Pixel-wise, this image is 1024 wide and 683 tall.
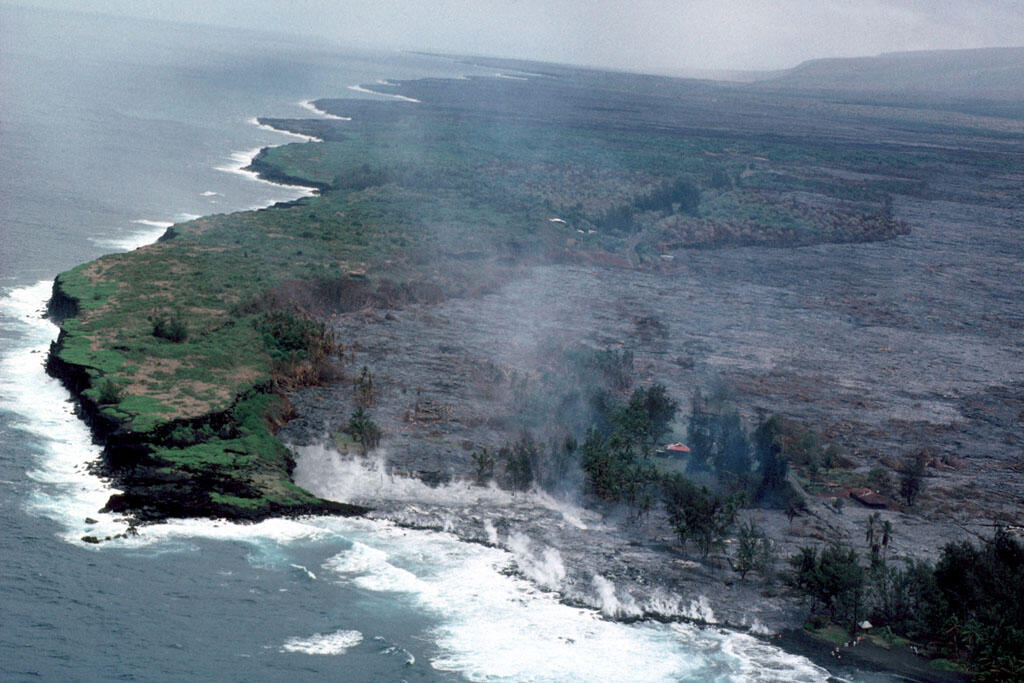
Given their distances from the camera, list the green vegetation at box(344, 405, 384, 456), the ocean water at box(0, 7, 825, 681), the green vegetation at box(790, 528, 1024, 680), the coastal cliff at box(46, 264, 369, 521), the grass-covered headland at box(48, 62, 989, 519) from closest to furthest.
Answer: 1. the ocean water at box(0, 7, 825, 681)
2. the green vegetation at box(790, 528, 1024, 680)
3. the coastal cliff at box(46, 264, 369, 521)
4. the grass-covered headland at box(48, 62, 989, 519)
5. the green vegetation at box(344, 405, 384, 456)

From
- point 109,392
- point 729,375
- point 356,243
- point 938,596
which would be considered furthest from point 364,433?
point 356,243

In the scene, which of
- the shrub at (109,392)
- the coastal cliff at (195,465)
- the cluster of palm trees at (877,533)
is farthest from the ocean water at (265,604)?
the cluster of palm trees at (877,533)

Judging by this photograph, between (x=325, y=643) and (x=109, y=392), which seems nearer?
(x=325, y=643)

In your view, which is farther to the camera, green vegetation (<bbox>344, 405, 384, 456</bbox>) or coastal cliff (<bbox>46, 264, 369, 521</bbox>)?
green vegetation (<bbox>344, 405, 384, 456</bbox>)

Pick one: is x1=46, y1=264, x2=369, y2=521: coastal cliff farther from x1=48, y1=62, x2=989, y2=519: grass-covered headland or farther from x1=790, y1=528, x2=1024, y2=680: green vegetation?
x1=790, y1=528, x2=1024, y2=680: green vegetation

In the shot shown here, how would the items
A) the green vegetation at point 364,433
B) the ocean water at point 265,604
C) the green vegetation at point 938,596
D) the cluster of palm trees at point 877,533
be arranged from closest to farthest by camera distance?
1. the ocean water at point 265,604
2. the green vegetation at point 938,596
3. the cluster of palm trees at point 877,533
4. the green vegetation at point 364,433

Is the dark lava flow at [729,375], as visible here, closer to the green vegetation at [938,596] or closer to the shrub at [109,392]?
the green vegetation at [938,596]

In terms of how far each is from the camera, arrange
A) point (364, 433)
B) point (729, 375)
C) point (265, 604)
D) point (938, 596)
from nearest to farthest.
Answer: point (265, 604)
point (938, 596)
point (364, 433)
point (729, 375)

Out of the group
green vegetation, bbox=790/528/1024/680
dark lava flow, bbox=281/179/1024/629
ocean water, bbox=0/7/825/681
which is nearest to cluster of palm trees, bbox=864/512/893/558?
dark lava flow, bbox=281/179/1024/629

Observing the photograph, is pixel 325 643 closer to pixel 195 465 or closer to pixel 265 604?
pixel 265 604
